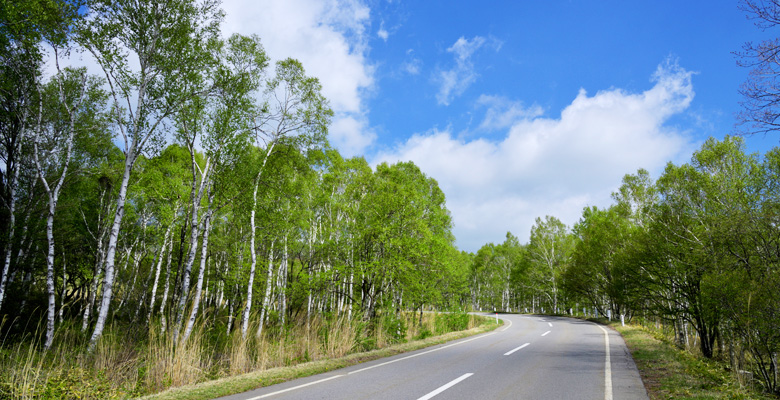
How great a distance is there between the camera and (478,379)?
A: 7770mm

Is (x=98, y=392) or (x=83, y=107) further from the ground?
(x=83, y=107)

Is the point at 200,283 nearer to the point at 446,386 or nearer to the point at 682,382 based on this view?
the point at 446,386

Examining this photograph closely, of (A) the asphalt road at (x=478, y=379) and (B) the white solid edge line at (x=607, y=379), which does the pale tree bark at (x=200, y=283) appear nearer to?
(A) the asphalt road at (x=478, y=379)

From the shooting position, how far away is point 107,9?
10.7m

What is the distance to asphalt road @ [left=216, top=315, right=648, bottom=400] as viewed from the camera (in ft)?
21.2

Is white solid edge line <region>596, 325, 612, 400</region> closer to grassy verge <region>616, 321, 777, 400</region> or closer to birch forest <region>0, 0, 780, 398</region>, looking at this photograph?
grassy verge <region>616, 321, 777, 400</region>

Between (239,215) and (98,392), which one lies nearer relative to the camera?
(98,392)

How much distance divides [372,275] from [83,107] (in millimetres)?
15995

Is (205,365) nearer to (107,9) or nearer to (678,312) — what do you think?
(107,9)

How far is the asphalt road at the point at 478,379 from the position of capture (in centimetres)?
647

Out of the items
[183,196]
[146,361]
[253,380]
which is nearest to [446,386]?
[253,380]

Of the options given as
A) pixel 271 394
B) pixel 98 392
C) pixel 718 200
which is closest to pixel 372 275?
pixel 271 394

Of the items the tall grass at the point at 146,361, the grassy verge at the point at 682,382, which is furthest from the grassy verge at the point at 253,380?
the grassy verge at the point at 682,382

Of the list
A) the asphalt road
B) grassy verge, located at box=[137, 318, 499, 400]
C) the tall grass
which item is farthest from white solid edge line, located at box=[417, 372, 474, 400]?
the tall grass
